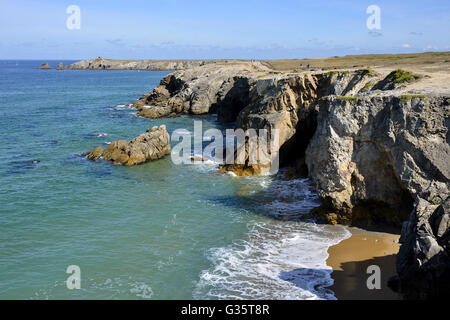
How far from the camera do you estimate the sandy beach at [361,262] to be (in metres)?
15.0

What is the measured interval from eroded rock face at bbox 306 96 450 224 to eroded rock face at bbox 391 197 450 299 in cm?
476

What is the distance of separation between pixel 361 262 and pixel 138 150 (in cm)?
2388

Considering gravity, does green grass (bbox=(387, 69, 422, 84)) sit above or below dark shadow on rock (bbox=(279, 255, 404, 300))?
above

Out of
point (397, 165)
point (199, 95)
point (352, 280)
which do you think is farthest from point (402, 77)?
point (199, 95)

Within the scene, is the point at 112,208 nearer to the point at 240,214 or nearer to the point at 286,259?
the point at 240,214

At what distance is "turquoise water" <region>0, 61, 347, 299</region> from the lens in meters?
16.5

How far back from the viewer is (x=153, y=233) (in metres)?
21.5

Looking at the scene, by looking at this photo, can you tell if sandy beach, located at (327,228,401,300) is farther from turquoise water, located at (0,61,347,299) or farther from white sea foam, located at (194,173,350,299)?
turquoise water, located at (0,61,347,299)

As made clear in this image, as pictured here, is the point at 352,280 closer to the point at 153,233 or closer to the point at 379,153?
the point at 379,153

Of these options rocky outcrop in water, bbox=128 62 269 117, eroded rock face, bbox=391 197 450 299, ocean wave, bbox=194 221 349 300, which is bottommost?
ocean wave, bbox=194 221 349 300

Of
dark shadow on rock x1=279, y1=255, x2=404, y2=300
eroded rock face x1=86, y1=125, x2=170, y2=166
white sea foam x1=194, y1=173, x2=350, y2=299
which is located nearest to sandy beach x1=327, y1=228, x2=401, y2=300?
dark shadow on rock x1=279, y1=255, x2=404, y2=300

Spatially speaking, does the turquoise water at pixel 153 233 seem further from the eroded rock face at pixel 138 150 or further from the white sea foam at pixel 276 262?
the eroded rock face at pixel 138 150

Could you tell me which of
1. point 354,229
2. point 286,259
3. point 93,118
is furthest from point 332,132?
point 93,118
